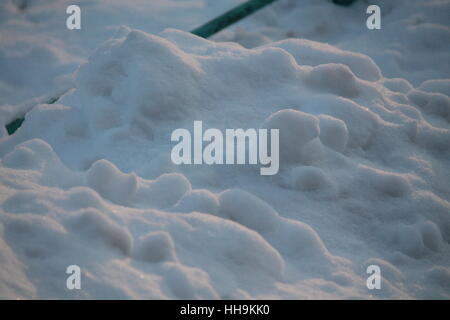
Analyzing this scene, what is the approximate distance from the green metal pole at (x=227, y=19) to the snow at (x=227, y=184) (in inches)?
31.9

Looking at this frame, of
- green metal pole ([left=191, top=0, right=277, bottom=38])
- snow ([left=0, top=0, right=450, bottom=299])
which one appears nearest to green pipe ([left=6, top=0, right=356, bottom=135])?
green metal pole ([left=191, top=0, right=277, bottom=38])

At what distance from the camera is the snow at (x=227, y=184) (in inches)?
61.0

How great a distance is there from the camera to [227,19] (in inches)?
140

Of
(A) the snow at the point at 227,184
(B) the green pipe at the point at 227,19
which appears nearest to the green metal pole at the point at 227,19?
(B) the green pipe at the point at 227,19

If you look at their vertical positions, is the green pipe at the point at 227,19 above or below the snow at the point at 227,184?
above

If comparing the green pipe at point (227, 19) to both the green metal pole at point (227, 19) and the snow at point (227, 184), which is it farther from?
the snow at point (227, 184)

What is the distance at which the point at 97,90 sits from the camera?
234cm

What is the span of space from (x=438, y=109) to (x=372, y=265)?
112cm

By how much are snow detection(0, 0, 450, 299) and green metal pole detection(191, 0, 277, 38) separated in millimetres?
811

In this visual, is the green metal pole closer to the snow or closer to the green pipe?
the green pipe

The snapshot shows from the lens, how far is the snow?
155cm

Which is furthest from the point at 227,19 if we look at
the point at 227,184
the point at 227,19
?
the point at 227,184

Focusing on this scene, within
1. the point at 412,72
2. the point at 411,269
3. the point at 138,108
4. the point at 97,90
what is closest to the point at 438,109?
the point at 412,72
